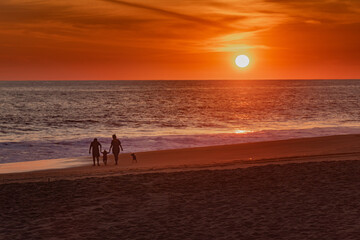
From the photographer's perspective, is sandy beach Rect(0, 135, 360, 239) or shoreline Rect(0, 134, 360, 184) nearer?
sandy beach Rect(0, 135, 360, 239)

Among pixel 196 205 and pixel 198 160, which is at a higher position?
pixel 196 205

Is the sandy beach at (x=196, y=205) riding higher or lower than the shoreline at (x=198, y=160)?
higher

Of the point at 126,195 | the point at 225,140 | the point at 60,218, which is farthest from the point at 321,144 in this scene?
the point at 60,218

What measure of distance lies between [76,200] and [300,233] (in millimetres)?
6903

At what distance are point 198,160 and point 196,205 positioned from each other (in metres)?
11.9

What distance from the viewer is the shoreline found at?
68.0 feet

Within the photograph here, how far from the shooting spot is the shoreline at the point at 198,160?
68.0 feet

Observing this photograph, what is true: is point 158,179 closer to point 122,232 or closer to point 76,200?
point 76,200

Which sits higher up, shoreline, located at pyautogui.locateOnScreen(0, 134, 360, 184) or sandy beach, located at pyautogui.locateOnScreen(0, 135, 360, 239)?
sandy beach, located at pyautogui.locateOnScreen(0, 135, 360, 239)

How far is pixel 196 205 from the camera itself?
42.1 feet

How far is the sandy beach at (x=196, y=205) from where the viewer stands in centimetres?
1049

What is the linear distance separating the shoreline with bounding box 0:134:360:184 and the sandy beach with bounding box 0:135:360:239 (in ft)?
8.21

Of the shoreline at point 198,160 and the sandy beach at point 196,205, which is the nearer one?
the sandy beach at point 196,205

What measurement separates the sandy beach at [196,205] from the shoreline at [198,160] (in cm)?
250
